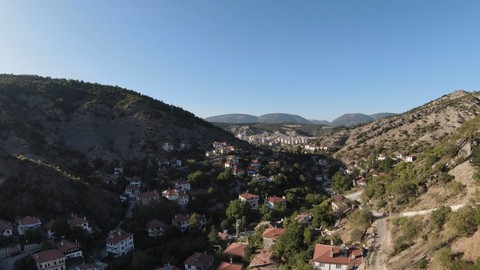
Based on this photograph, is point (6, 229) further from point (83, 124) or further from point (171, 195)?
point (83, 124)

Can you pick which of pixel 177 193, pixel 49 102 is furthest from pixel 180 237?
pixel 49 102

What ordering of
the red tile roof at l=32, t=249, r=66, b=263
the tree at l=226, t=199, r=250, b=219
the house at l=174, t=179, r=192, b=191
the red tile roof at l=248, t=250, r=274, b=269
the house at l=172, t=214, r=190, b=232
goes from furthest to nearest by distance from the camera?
the house at l=174, t=179, r=192, b=191 < the house at l=172, t=214, r=190, b=232 < the tree at l=226, t=199, r=250, b=219 < the red tile roof at l=32, t=249, r=66, b=263 < the red tile roof at l=248, t=250, r=274, b=269

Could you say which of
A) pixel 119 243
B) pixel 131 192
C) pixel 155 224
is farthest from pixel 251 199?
pixel 119 243

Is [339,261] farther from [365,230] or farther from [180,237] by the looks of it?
[180,237]

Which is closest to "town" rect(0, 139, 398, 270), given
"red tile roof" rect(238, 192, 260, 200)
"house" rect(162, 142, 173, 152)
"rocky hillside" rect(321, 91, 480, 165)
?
"red tile roof" rect(238, 192, 260, 200)

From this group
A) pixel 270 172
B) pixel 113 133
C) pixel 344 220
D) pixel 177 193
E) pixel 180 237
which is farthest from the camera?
pixel 113 133

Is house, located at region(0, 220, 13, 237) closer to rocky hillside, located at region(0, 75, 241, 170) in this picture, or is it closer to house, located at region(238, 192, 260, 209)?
rocky hillside, located at region(0, 75, 241, 170)
